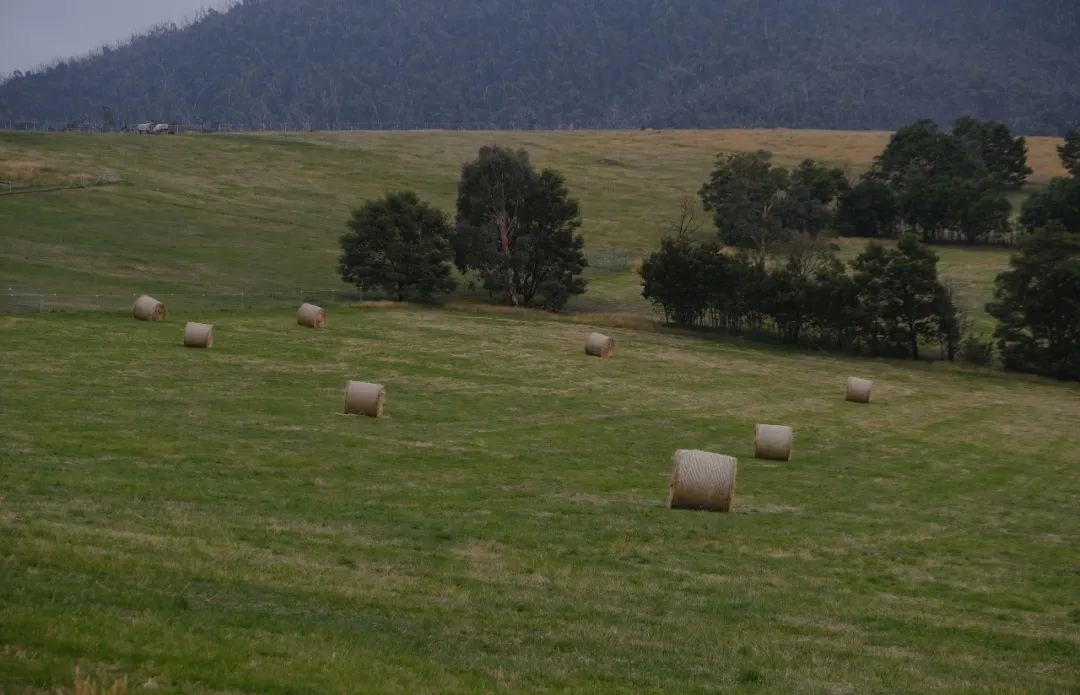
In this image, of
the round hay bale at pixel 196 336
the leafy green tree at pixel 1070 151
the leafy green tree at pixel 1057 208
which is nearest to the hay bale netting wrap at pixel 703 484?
the round hay bale at pixel 196 336

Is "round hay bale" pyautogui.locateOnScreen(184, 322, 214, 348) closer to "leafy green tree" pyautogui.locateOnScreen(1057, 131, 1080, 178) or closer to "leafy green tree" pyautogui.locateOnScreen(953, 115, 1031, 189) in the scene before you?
"leafy green tree" pyautogui.locateOnScreen(953, 115, 1031, 189)

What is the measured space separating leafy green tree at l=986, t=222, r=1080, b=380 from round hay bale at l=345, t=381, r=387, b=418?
2007 inches

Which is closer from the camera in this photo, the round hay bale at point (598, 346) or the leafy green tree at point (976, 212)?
the round hay bale at point (598, 346)

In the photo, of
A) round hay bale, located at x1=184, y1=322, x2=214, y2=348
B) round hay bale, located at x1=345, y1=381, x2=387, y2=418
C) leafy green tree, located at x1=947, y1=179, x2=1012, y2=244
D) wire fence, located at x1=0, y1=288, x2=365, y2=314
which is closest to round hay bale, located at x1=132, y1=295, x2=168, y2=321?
wire fence, located at x1=0, y1=288, x2=365, y2=314

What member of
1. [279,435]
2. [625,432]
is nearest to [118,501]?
[279,435]

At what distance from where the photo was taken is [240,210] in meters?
117

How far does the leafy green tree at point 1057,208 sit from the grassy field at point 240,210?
27.4ft

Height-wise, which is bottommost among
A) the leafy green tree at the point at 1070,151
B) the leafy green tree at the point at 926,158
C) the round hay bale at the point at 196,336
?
the round hay bale at the point at 196,336

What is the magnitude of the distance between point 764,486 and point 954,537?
6526 mm

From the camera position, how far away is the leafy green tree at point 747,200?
12712cm

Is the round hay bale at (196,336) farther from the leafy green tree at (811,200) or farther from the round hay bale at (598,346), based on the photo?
the leafy green tree at (811,200)

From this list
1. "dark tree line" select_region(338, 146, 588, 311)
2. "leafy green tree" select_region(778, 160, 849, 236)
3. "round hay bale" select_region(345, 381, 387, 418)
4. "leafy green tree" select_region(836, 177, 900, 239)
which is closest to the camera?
"round hay bale" select_region(345, 381, 387, 418)

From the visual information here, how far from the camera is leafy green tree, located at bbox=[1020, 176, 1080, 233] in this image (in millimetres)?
128500

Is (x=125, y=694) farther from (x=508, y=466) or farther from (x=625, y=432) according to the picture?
(x=625, y=432)
